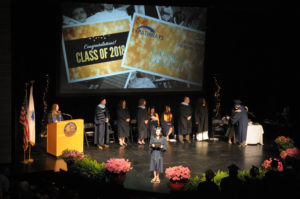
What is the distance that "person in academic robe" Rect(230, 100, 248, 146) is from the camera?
11953 mm

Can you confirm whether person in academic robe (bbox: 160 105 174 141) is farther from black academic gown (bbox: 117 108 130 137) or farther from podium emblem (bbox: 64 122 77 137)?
podium emblem (bbox: 64 122 77 137)

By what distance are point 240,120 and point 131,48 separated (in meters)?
4.29

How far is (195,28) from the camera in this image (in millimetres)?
13258

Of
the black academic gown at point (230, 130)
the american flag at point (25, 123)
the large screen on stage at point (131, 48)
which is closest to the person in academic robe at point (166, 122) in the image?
the large screen on stage at point (131, 48)

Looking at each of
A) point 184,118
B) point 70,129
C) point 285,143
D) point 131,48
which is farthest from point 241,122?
point 70,129

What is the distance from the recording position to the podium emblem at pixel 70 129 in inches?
393

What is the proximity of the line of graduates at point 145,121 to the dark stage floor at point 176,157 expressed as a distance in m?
0.36

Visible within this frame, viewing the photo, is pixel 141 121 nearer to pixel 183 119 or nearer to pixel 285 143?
pixel 183 119

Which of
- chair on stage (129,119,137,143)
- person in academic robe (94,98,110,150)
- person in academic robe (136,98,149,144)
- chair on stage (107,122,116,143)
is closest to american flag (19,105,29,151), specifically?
person in academic robe (94,98,110,150)

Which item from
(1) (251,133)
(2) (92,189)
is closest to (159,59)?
(1) (251,133)

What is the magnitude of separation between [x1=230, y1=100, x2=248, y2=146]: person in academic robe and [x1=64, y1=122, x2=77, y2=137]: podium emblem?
201 inches

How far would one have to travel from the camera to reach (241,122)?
12.0m

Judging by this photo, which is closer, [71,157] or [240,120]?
[71,157]

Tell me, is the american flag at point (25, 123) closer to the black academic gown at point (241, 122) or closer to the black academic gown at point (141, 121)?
the black academic gown at point (141, 121)
